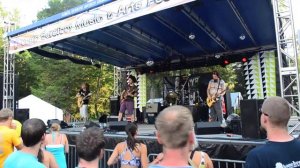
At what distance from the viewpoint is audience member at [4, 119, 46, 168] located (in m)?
2.11

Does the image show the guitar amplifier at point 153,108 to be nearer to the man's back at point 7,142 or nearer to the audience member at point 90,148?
the man's back at point 7,142

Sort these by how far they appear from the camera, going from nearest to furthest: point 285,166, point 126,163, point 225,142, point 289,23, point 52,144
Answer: point 285,166, point 126,163, point 52,144, point 225,142, point 289,23

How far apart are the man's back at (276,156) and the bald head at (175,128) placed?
580 millimetres

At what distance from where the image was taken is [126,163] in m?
3.39

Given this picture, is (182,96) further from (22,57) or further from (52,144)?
(22,57)

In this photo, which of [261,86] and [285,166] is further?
[261,86]

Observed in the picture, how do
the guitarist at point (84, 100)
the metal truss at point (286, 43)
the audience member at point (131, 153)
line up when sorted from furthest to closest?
the guitarist at point (84, 100)
the metal truss at point (286, 43)
the audience member at point (131, 153)

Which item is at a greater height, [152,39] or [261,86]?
[152,39]

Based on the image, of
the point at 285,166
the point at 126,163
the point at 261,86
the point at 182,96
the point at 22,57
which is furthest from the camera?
the point at 22,57

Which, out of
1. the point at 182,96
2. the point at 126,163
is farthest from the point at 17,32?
the point at 126,163

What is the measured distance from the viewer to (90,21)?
7281 mm

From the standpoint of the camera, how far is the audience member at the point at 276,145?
168 centimetres

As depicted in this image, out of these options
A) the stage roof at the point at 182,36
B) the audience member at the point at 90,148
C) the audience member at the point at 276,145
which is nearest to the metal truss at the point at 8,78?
the stage roof at the point at 182,36

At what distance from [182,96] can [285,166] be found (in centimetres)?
1068
